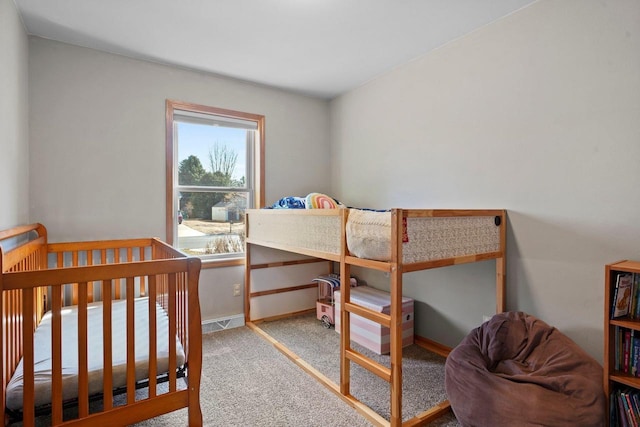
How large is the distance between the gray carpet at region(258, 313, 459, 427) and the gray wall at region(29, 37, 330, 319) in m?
0.66

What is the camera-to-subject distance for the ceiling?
1.94 metres

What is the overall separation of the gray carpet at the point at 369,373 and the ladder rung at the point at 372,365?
0.83 feet

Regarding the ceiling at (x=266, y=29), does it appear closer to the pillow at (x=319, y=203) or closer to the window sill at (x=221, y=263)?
the pillow at (x=319, y=203)

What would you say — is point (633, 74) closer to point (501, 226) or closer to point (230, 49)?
point (501, 226)

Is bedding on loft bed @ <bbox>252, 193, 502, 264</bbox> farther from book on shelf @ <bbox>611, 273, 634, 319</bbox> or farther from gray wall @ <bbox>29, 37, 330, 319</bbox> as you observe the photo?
gray wall @ <bbox>29, 37, 330, 319</bbox>

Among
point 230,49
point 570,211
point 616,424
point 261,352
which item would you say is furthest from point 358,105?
point 616,424

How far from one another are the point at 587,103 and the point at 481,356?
4.70 feet

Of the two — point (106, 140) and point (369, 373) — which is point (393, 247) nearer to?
point (369, 373)

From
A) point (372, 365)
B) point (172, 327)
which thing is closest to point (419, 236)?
point (372, 365)

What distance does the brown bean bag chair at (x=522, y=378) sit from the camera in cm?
140

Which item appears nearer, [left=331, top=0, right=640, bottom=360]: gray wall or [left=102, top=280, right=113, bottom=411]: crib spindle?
[left=102, top=280, right=113, bottom=411]: crib spindle

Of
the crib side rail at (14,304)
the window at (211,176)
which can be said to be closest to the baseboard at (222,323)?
the window at (211,176)

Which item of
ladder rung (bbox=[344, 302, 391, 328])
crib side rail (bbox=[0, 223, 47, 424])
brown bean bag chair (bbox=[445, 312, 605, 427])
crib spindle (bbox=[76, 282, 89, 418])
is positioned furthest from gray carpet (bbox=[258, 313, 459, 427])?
crib side rail (bbox=[0, 223, 47, 424])

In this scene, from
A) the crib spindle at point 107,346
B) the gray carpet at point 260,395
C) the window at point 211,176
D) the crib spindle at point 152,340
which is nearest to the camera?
the crib spindle at point 107,346
